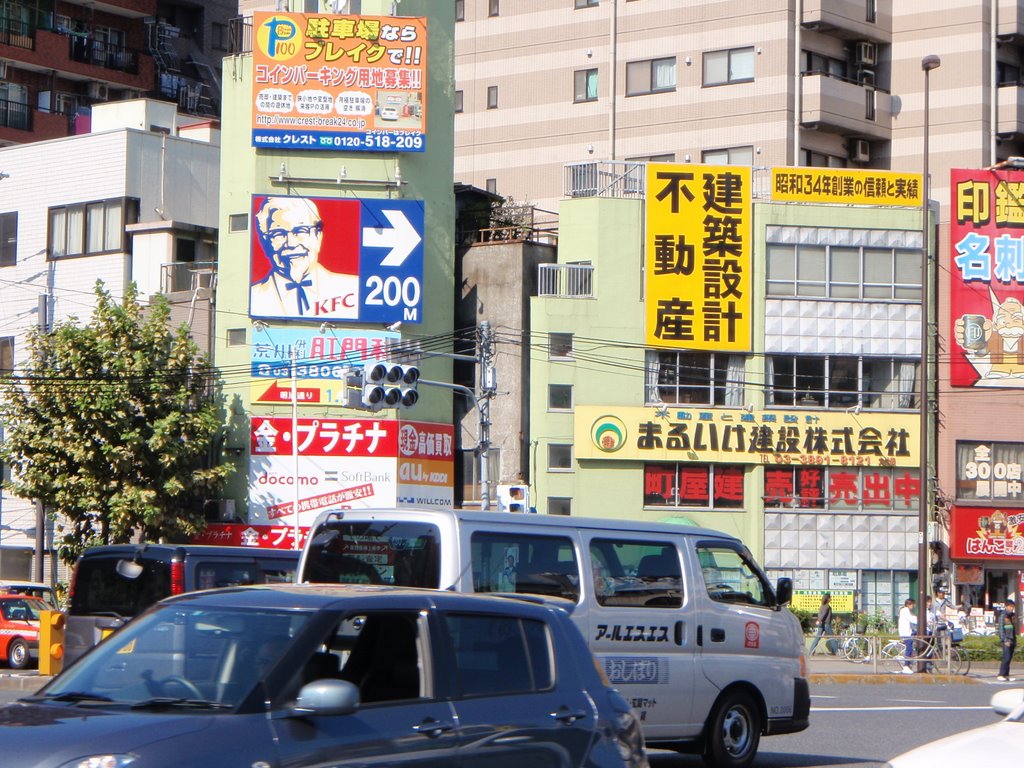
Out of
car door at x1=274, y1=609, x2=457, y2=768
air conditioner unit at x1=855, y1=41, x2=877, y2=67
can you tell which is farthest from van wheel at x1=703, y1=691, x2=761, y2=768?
air conditioner unit at x1=855, y1=41, x2=877, y2=67

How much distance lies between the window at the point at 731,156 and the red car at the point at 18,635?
3007cm

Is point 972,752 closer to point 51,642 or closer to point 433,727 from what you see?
point 433,727

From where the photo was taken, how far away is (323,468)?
38.5 metres

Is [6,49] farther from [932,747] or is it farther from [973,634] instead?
[932,747]

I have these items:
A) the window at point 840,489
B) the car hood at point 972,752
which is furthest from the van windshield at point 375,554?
the window at point 840,489

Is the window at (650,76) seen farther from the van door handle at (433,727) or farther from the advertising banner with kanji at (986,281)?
the van door handle at (433,727)

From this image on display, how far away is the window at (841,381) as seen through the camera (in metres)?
41.9

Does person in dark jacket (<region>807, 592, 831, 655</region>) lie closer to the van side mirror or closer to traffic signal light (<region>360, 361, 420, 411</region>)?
traffic signal light (<region>360, 361, 420, 411</region>)

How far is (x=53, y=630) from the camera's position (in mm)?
22875

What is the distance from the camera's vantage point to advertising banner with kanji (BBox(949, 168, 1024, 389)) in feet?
139

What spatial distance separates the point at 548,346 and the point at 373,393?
15212 mm

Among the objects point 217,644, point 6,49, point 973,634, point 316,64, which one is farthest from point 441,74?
point 217,644

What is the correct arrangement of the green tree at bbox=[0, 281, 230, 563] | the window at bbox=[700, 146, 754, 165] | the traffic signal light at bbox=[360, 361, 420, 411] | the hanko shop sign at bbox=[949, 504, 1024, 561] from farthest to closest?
the window at bbox=[700, 146, 754, 165]
the hanko shop sign at bbox=[949, 504, 1024, 561]
the green tree at bbox=[0, 281, 230, 563]
the traffic signal light at bbox=[360, 361, 420, 411]

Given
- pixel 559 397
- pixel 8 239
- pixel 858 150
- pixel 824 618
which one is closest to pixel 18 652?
pixel 559 397
